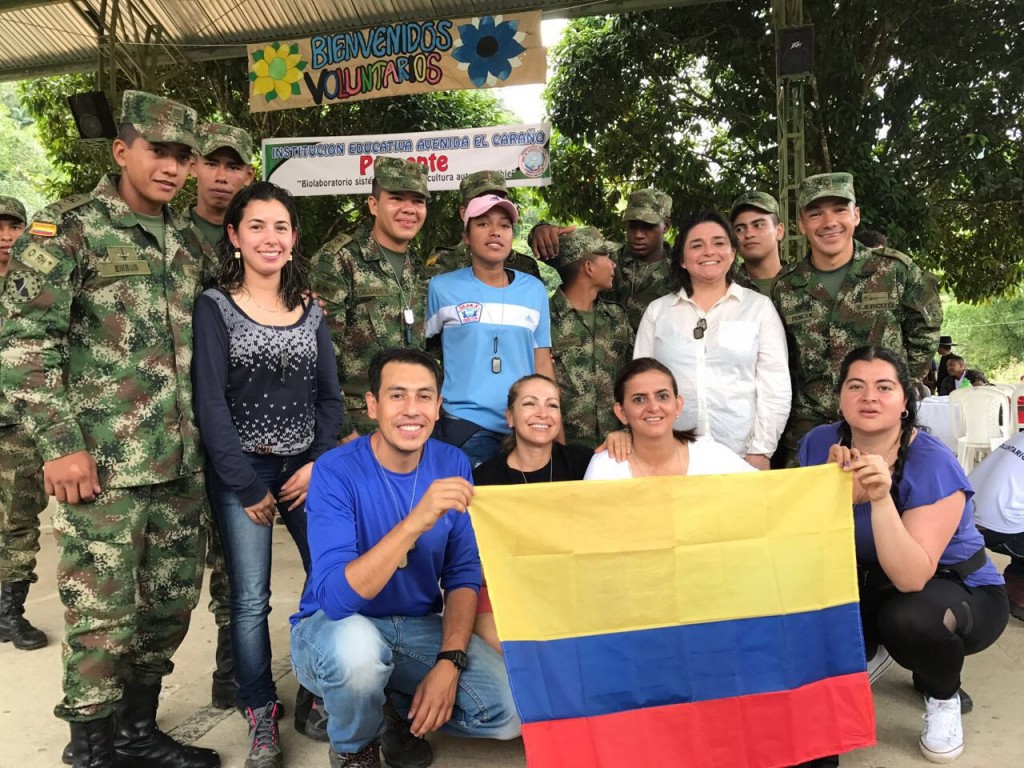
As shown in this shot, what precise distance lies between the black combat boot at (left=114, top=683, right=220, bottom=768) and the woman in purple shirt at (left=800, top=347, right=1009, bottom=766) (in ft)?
6.58

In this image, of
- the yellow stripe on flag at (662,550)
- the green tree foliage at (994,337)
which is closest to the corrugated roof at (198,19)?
the yellow stripe on flag at (662,550)

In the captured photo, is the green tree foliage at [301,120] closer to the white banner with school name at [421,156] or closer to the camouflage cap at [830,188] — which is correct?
the white banner with school name at [421,156]

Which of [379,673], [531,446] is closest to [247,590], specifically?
[379,673]

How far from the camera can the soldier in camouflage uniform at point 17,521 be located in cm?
392

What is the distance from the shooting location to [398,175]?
3.44 meters

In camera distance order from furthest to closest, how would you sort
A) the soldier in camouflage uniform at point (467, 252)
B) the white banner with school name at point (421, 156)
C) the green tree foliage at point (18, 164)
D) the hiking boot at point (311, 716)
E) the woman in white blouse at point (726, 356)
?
the green tree foliage at point (18, 164)
the white banner with school name at point (421, 156)
the soldier in camouflage uniform at point (467, 252)
the woman in white blouse at point (726, 356)
the hiking boot at point (311, 716)

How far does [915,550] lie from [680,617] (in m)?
0.80

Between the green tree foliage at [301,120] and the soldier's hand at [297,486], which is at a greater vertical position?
the green tree foliage at [301,120]

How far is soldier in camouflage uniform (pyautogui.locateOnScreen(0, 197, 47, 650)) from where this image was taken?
154 inches

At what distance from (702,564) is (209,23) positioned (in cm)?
820

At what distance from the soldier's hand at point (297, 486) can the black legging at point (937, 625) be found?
2.00 metres

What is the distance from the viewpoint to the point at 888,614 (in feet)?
8.82

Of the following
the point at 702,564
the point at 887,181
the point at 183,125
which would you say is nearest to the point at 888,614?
the point at 702,564

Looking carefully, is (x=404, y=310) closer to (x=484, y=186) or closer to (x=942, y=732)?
(x=484, y=186)
